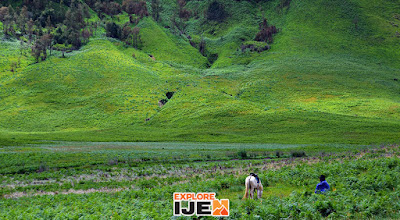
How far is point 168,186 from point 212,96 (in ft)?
329

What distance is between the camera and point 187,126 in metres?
95.6

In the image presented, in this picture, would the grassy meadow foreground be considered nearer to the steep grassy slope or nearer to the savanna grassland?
the savanna grassland

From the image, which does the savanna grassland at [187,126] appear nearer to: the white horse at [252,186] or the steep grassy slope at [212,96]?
the steep grassy slope at [212,96]

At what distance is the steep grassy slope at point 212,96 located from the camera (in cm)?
8462

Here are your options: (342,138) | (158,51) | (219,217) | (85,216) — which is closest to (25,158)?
(85,216)

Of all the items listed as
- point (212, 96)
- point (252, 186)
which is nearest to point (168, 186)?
point (252, 186)

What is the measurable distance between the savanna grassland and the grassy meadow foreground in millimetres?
126

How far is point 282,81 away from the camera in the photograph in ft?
475

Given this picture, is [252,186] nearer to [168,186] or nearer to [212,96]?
[168,186]

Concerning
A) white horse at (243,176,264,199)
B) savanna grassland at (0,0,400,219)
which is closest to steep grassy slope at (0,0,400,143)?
savanna grassland at (0,0,400,219)

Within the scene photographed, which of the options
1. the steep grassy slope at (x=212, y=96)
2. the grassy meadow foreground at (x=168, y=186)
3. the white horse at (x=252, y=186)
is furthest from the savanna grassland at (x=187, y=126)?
the white horse at (x=252, y=186)

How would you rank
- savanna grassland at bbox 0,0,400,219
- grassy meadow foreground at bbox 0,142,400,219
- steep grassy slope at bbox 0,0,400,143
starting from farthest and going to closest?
1. steep grassy slope at bbox 0,0,400,143
2. savanna grassland at bbox 0,0,400,219
3. grassy meadow foreground at bbox 0,142,400,219

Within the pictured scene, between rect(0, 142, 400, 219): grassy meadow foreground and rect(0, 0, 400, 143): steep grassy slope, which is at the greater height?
rect(0, 142, 400, 219): grassy meadow foreground

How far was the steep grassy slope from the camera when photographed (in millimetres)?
84625
